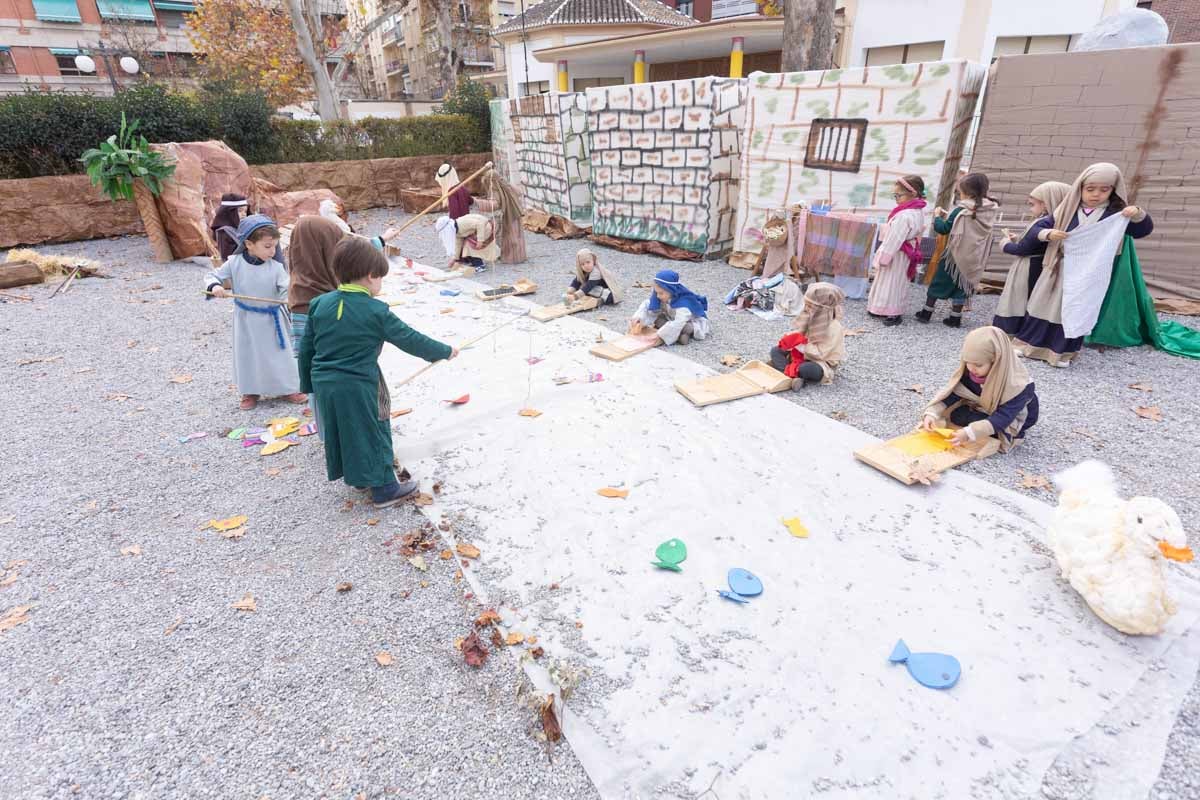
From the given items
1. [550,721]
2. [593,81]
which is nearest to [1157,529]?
[550,721]

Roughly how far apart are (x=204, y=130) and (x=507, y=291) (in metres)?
9.98

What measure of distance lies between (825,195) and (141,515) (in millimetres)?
8085

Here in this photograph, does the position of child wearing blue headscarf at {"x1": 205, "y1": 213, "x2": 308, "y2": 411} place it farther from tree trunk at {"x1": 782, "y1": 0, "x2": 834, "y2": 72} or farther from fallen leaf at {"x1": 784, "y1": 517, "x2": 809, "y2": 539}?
tree trunk at {"x1": 782, "y1": 0, "x2": 834, "y2": 72}

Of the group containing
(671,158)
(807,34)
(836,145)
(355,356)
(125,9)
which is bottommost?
(355,356)

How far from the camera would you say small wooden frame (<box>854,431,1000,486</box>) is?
3.67m

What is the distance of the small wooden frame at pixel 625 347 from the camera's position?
568 cm

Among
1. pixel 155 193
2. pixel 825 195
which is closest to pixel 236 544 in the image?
pixel 825 195

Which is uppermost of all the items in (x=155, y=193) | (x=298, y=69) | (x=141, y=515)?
(x=298, y=69)

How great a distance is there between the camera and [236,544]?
3412 mm

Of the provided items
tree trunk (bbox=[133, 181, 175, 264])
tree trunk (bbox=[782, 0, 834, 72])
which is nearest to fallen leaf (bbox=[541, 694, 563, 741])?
tree trunk (bbox=[782, 0, 834, 72])

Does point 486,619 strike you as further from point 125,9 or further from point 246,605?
point 125,9

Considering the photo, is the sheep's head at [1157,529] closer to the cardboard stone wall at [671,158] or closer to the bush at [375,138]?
the cardboard stone wall at [671,158]

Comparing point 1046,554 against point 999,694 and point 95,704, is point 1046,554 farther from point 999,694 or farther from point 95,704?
point 95,704

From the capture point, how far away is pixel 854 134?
7418 mm
